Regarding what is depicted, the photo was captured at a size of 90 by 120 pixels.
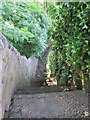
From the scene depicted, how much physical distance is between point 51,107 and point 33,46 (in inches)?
145

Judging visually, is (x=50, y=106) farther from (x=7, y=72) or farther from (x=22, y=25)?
(x=22, y=25)

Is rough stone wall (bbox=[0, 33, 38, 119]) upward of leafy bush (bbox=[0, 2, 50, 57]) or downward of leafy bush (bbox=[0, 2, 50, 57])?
downward

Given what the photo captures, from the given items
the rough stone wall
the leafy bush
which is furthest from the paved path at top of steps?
the leafy bush

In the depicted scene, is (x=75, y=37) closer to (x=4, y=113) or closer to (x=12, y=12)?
(x=4, y=113)

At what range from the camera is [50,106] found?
175 centimetres

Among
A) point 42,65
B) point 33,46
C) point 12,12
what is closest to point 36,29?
point 33,46

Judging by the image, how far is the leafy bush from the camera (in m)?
2.93

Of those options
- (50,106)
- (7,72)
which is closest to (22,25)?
A: (7,72)

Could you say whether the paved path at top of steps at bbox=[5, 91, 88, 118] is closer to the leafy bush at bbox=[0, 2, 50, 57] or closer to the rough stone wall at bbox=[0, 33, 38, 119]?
the rough stone wall at bbox=[0, 33, 38, 119]

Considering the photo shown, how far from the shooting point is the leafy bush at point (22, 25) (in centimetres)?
293

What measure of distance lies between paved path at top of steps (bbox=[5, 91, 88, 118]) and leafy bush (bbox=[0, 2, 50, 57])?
133 centimetres

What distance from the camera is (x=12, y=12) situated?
361 cm

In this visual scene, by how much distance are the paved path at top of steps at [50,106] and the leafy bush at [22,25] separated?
1.33 m

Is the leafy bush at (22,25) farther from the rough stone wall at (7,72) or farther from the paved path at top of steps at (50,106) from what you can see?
the paved path at top of steps at (50,106)
